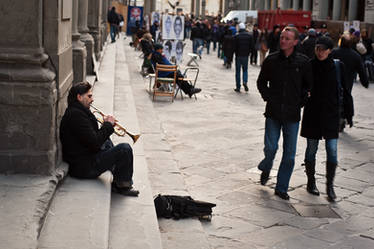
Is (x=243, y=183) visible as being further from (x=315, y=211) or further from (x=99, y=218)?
(x=99, y=218)

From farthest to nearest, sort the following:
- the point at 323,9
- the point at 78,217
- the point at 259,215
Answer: the point at 323,9
the point at 259,215
the point at 78,217

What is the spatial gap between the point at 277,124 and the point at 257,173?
3.85ft

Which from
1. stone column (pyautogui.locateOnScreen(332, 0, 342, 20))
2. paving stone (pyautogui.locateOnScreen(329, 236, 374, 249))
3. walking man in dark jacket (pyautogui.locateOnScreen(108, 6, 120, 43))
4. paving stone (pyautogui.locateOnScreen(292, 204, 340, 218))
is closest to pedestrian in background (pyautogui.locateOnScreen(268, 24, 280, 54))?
walking man in dark jacket (pyautogui.locateOnScreen(108, 6, 120, 43))

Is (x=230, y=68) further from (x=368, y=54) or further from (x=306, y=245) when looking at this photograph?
(x=306, y=245)

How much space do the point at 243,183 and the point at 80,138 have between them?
8.02ft

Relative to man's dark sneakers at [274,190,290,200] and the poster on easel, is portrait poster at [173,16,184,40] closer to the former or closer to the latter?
the poster on easel

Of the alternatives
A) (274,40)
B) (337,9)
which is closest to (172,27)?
(274,40)

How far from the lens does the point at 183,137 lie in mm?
10094

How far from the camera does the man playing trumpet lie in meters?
5.56

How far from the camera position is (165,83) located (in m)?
14.4

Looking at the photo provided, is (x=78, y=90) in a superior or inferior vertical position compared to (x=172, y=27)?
inferior

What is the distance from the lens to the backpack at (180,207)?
5926mm

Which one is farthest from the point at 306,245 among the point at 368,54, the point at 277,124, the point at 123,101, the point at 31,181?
the point at 368,54

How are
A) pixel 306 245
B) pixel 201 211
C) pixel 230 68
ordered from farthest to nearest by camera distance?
pixel 230 68 → pixel 201 211 → pixel 306 245
